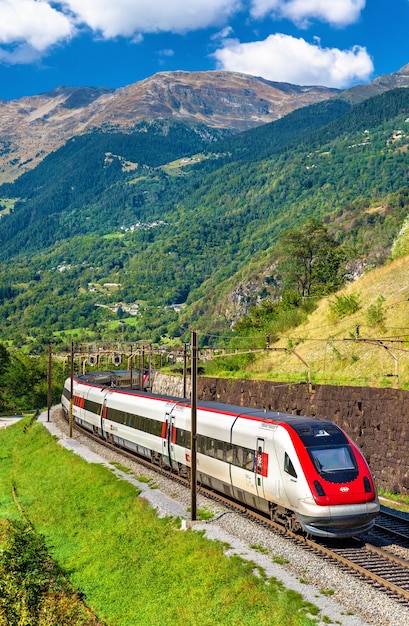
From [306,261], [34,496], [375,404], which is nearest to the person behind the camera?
[375,404]

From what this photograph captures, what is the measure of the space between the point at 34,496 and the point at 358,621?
83.0 ft

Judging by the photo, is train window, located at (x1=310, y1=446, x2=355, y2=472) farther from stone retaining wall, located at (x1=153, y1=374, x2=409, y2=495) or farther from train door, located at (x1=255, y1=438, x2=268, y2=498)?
stone retaining wall, located at (x1=153, y1=374, x2=409, y2=495)

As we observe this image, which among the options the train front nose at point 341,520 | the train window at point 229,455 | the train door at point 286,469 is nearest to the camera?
the train front nose at point 341,520

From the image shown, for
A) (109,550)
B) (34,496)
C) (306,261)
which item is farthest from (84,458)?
(306,261)

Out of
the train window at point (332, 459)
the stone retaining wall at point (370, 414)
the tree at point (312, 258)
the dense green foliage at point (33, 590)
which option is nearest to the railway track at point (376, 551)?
the train window at point (332, 459)

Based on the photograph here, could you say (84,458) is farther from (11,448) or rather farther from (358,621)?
(358,621)

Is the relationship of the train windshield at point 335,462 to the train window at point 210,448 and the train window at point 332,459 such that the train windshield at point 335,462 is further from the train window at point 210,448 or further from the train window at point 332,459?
the train window at point 210,448

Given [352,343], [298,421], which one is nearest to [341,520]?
[298,421]

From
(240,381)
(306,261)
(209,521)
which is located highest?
(306,261)

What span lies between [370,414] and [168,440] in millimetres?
9883

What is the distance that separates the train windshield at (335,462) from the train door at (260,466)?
2.38 m

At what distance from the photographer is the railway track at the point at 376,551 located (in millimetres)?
18422

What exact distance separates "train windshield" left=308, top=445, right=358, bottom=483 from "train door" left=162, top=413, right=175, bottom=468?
13.4m

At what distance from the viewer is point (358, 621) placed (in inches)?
645
